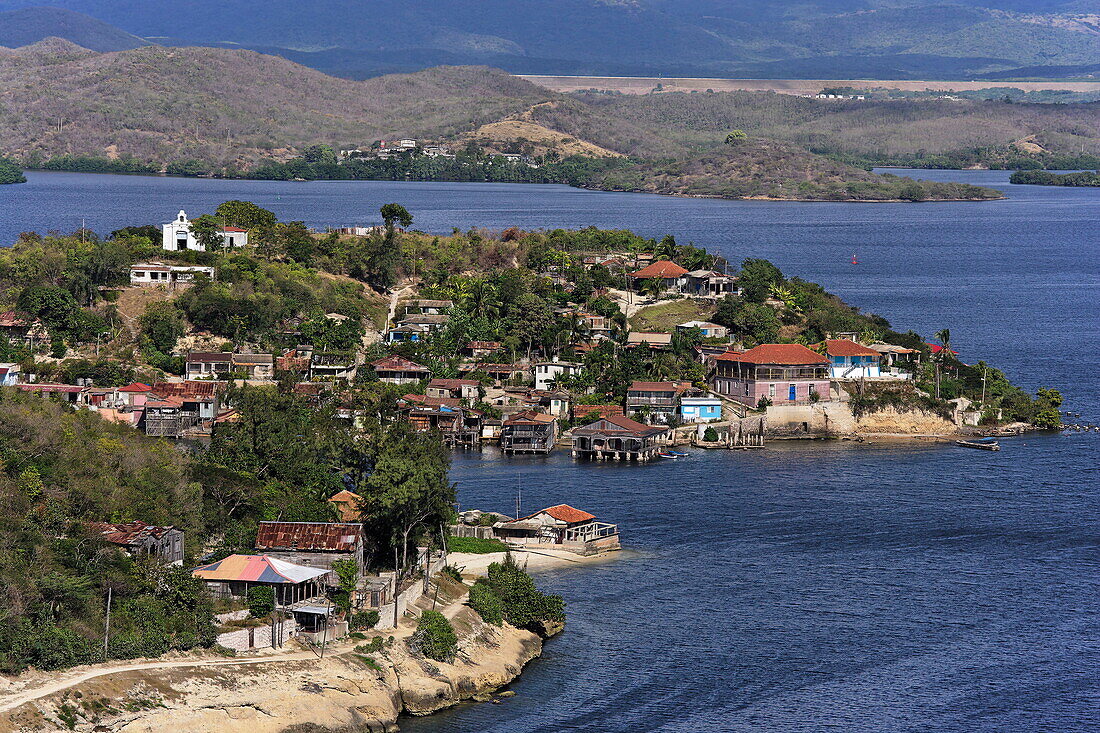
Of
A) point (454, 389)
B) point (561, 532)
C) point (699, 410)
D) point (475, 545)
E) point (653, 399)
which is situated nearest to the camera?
point (475, 545)

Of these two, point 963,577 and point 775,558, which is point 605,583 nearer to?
point 775,558

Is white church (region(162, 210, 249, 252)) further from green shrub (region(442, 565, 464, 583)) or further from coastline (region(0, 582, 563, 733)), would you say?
coastline (region(0, 582, 563, 733))

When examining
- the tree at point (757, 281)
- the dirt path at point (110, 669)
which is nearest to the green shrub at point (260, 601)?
the dirt path at point (110, 669)

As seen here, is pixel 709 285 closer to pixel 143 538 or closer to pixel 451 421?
pixel 451 421

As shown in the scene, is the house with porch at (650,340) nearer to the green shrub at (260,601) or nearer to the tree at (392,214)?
the tree at (392,214)

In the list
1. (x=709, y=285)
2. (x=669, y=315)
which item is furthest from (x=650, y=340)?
(x=709, y=285)

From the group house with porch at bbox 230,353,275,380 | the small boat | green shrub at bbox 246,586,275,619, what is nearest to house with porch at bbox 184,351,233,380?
house with porch at bbox 230,353,275,380
